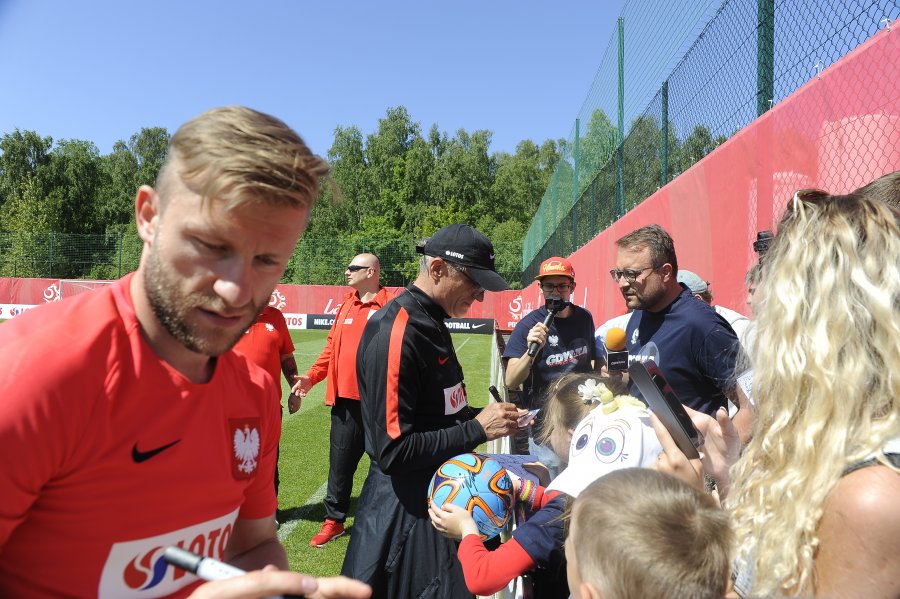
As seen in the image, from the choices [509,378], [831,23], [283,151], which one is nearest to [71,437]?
[283,151]

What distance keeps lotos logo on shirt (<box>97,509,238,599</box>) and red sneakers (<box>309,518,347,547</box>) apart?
4.55 m

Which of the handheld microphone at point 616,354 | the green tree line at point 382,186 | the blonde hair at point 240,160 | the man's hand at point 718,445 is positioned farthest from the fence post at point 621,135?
the green tree line at point 382,186

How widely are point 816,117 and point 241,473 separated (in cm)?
357

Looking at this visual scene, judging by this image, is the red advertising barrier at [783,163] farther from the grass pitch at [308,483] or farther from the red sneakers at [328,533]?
the red sneakers at [328,533]

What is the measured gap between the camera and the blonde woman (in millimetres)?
1306

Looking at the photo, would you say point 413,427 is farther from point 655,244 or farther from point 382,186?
point 382,186

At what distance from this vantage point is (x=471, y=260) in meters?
3.14

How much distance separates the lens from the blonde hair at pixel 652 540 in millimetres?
1476

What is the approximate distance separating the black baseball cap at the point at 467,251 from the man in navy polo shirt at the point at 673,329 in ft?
3.55

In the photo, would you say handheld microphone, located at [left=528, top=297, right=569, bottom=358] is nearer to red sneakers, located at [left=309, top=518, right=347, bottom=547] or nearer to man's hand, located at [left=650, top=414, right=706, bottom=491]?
red sneakers, located at [left=309, top=518, right=347, bottom=547]

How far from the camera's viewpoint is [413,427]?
2920 mm

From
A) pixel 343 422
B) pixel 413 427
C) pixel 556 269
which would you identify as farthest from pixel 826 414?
pixel 343 422

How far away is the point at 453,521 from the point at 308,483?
5575 mm

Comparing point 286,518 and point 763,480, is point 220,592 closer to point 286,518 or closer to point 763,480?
point 763,480
